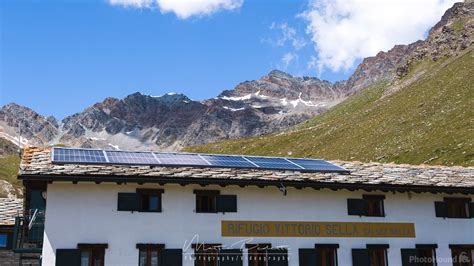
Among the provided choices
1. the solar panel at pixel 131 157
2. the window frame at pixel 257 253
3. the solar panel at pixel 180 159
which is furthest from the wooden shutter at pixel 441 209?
the solar panel at pixel 131 157

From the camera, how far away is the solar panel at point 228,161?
28.3m

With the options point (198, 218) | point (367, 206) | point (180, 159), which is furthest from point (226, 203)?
point (367, 206)

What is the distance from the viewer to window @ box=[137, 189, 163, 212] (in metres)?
25.2

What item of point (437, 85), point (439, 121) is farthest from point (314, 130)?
point (439, 121)

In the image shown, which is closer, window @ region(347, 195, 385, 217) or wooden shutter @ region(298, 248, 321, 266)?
wooden shutter @ region(298, 248, 321, 266)

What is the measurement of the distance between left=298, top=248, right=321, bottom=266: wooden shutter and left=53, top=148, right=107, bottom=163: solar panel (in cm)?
976

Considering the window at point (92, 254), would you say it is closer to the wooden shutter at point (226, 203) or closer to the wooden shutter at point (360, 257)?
the wooden shutter at point (226, 203)

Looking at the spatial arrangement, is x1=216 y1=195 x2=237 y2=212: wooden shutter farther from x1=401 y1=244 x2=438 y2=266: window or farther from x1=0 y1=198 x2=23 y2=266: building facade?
x1=0 y1=198 x2=23 y2=266: building facade

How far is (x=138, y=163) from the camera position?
86.7 feet

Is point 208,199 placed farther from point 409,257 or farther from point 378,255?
point 409,257

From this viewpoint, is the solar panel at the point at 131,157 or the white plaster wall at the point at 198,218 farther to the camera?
the solar panel at the point at 131,157

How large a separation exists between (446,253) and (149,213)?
598 inches

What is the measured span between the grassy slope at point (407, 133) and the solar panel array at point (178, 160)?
130 ft

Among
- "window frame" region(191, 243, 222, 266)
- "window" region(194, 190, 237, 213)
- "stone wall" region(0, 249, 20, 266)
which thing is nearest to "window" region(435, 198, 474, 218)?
"window" region(194, 190, 237, 213)
